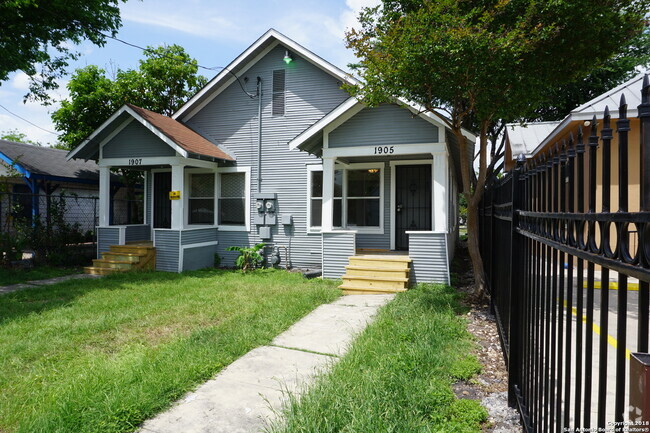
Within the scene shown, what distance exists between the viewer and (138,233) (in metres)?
12.9

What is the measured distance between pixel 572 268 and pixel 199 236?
1083 cm

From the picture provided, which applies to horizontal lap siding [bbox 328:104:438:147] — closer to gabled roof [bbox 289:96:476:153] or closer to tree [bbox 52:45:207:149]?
gabled roof [bbox 289:96:476:153]

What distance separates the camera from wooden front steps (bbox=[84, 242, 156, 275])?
1066cm

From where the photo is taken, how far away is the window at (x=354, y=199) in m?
10.8

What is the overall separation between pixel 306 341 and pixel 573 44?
6354 millimetres

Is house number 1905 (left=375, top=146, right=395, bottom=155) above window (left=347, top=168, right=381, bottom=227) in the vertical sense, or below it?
above

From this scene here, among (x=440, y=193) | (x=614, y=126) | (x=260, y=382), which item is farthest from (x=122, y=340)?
(x=614, y=126)

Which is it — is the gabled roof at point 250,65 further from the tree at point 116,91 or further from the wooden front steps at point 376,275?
the wooden front steps at point 376,275

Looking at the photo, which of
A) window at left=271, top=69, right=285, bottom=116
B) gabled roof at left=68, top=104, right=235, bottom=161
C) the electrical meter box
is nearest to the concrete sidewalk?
the electrical meter box

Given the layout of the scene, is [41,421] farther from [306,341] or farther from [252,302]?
[252,302]

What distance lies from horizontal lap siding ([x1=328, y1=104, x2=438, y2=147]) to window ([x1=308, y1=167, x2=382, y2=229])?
166 cm

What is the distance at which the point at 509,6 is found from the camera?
6.26 meters

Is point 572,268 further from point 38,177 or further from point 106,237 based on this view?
point 38,177

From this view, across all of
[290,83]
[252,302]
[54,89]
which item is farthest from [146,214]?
[252,302]
